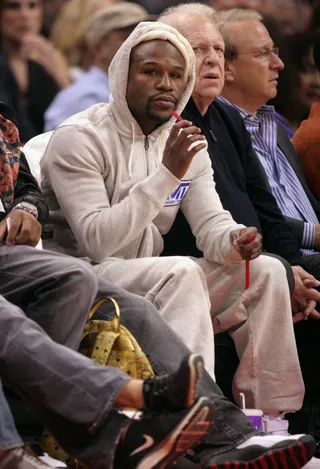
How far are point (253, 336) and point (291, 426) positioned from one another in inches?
25.8

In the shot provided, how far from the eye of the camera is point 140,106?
4559 millimetres

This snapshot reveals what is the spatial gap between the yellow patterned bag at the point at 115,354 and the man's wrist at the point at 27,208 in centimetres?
43

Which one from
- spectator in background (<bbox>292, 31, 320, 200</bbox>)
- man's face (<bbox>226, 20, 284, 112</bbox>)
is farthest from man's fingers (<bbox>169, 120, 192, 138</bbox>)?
spectator in background (<bbox>292, 31, 320, 200</bbox>)

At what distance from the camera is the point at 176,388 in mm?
3463

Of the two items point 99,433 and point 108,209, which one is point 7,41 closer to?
point 108,209

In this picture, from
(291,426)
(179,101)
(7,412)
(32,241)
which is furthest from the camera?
(291,426)

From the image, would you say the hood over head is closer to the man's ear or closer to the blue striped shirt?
the blue striped shirt

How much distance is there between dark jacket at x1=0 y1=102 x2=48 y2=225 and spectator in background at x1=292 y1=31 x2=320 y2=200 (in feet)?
6.28

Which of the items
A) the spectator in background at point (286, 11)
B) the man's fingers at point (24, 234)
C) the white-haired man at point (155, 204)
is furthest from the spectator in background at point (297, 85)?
the man's fingers at point (24, 234)

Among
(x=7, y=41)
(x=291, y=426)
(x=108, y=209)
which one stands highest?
(x=108, y=209)

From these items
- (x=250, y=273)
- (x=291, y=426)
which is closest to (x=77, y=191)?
(x=250, y=273)

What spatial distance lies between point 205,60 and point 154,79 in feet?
2.00

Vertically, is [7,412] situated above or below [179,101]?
below

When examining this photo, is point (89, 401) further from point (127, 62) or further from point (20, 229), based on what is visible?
point (127, 62)
